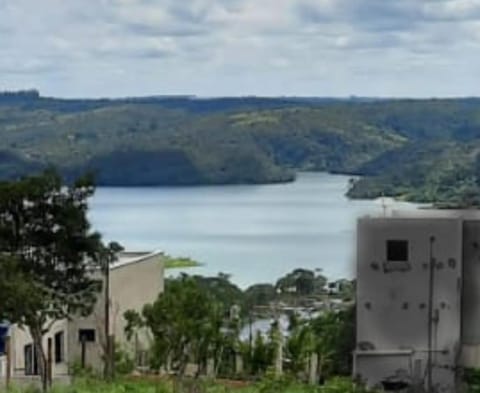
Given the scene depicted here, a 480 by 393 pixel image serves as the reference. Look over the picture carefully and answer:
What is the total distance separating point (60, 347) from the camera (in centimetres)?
1590

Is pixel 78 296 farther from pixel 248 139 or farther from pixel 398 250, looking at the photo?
pixel 248 139

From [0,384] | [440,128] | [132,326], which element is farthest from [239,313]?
[440,128]

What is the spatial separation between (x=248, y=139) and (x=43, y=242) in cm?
7351

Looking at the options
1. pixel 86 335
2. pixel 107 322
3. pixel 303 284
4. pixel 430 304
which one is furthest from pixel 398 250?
pixel 303 284

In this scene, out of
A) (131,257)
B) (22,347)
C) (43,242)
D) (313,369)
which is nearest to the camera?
(43,242)

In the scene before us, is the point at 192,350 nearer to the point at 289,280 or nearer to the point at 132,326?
the point at 132,326

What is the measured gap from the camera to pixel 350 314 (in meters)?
14.1

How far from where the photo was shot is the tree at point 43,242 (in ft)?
30.8

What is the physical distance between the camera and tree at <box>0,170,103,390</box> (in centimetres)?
939

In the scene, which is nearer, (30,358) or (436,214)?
(436,214)

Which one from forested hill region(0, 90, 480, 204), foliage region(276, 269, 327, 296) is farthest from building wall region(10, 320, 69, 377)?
forested hill region(0, 90, 480, 204)

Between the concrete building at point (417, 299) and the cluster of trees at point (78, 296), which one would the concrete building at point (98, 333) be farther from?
the concrete building at point (417, 299)

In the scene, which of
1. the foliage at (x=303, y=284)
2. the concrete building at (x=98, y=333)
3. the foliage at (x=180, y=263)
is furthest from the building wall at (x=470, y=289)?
the foliage at (x=180, y=263)

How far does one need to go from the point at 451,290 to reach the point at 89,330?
19.8 feet
